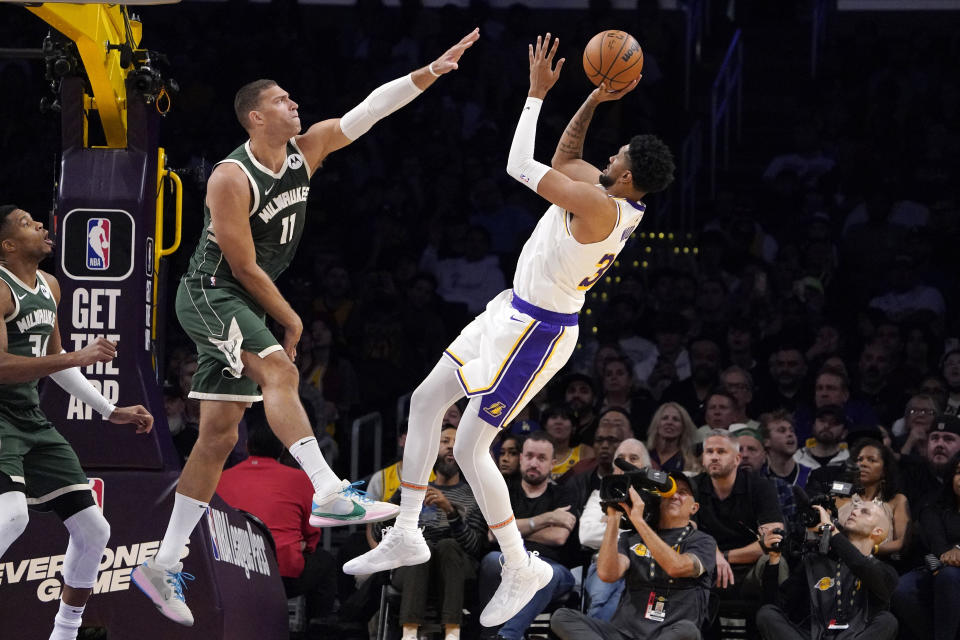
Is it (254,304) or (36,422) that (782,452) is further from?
(36,422)

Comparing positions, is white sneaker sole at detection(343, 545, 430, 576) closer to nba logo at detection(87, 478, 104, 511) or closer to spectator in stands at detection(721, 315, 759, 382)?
nba logo at detection(87, 478, 104, 511)

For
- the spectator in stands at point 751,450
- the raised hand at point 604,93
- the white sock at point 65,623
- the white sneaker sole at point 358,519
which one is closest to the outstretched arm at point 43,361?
the white sock at point 65,623

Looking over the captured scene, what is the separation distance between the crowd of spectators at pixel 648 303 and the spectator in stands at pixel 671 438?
17 millimetres

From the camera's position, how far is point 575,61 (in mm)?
14609

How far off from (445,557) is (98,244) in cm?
296

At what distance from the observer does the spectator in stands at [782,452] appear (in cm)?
991

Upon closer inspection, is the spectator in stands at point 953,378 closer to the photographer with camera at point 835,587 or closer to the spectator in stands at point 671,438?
the photographer with camera at point 835,587

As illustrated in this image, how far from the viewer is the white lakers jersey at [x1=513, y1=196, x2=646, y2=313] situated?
6.50 meters

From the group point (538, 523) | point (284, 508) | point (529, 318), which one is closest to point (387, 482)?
point (284, 508)

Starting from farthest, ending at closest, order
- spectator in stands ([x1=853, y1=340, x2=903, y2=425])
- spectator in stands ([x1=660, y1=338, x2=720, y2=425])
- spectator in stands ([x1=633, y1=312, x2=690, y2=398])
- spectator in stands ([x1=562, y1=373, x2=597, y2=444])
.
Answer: spectator in stands ([x1=633, y1=312, x2=690, y2=398]) → spectator in stands ([x1=853, y1=340, x2=903, y2=425]) → spectator in stands ([x1=660, y1=338, x2=720, y2=425]) → spectator in stands ([x1=562, y1=373, x2=597, y2=444])

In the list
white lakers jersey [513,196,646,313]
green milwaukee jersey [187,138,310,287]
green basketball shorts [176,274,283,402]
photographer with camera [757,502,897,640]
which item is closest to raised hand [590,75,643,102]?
white lakers jersey [513,196,646,313]

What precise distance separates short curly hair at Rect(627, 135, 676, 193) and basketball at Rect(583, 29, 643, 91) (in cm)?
31

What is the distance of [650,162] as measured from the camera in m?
6.39

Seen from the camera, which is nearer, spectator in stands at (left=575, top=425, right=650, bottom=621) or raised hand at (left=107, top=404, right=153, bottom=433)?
raised hand at (left=107, top=404, right=153, bottom=433)
